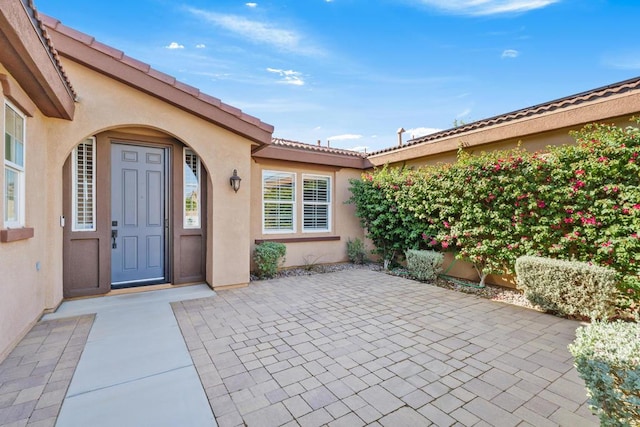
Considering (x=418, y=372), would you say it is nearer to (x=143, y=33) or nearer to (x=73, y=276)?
(x=73, y=276)

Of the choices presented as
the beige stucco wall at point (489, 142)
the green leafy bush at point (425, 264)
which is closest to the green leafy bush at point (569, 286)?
the green leafy bush at point (425, 264)

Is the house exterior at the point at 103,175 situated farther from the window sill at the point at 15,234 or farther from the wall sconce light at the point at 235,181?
the wall sconce light at the point at 235,181

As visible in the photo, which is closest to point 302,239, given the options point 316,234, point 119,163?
point 316,234

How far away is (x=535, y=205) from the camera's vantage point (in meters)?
5.39

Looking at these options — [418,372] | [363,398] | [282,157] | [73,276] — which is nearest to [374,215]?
[282,157]

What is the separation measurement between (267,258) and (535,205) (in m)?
5.79

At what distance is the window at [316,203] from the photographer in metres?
8.90

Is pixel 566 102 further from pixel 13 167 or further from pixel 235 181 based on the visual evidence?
pixel 13 167

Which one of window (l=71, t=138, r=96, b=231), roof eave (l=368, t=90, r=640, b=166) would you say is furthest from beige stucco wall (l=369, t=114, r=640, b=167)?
window (l=71, t=138, r=96, b=231)

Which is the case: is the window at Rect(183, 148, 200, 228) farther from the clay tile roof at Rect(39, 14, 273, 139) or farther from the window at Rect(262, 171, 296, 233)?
the window at Rect(262, 171, 296, 233)

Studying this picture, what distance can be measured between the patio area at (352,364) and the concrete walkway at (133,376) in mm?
95

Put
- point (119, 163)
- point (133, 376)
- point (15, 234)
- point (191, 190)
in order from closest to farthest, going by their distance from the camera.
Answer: point (133, 376)
point (15, 234)
point (119, 163)
point (191, 190)

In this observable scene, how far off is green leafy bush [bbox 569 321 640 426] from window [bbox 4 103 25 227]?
5.99 metres

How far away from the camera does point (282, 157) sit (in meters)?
7.95
